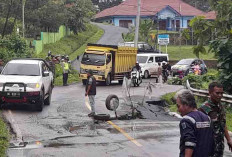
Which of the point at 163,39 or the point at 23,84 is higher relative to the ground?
the point at 163,39

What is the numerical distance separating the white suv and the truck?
33.1 feet

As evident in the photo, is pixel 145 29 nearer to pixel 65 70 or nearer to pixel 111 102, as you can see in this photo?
pixel 65 70

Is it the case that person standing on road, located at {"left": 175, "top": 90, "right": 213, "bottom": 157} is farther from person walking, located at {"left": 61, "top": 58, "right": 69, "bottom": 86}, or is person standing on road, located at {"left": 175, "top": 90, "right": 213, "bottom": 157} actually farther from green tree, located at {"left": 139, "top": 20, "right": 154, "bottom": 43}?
green tree, located at {"left": 139, "top": 20, "right": 154, "bottom": 43}

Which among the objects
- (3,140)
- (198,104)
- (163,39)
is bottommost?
(198,104)

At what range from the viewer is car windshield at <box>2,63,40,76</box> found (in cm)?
1753

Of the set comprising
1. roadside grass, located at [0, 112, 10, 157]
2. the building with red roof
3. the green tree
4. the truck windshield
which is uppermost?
the building with red roof

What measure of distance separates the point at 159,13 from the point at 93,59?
49.3m

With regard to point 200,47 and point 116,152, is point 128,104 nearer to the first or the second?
point 200,47

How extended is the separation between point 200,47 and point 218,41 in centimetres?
94

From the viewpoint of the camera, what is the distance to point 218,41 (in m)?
17.7

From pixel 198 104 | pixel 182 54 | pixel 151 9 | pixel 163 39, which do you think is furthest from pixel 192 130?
pixel 151 9

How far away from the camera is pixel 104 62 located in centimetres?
2806

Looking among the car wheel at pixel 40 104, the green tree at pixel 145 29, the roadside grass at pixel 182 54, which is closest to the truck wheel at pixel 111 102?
the car wheel at pixel 40 104

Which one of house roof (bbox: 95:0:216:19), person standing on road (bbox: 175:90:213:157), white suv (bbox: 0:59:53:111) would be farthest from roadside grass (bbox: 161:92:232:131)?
house roof (bbox: 95:0:216:19)
